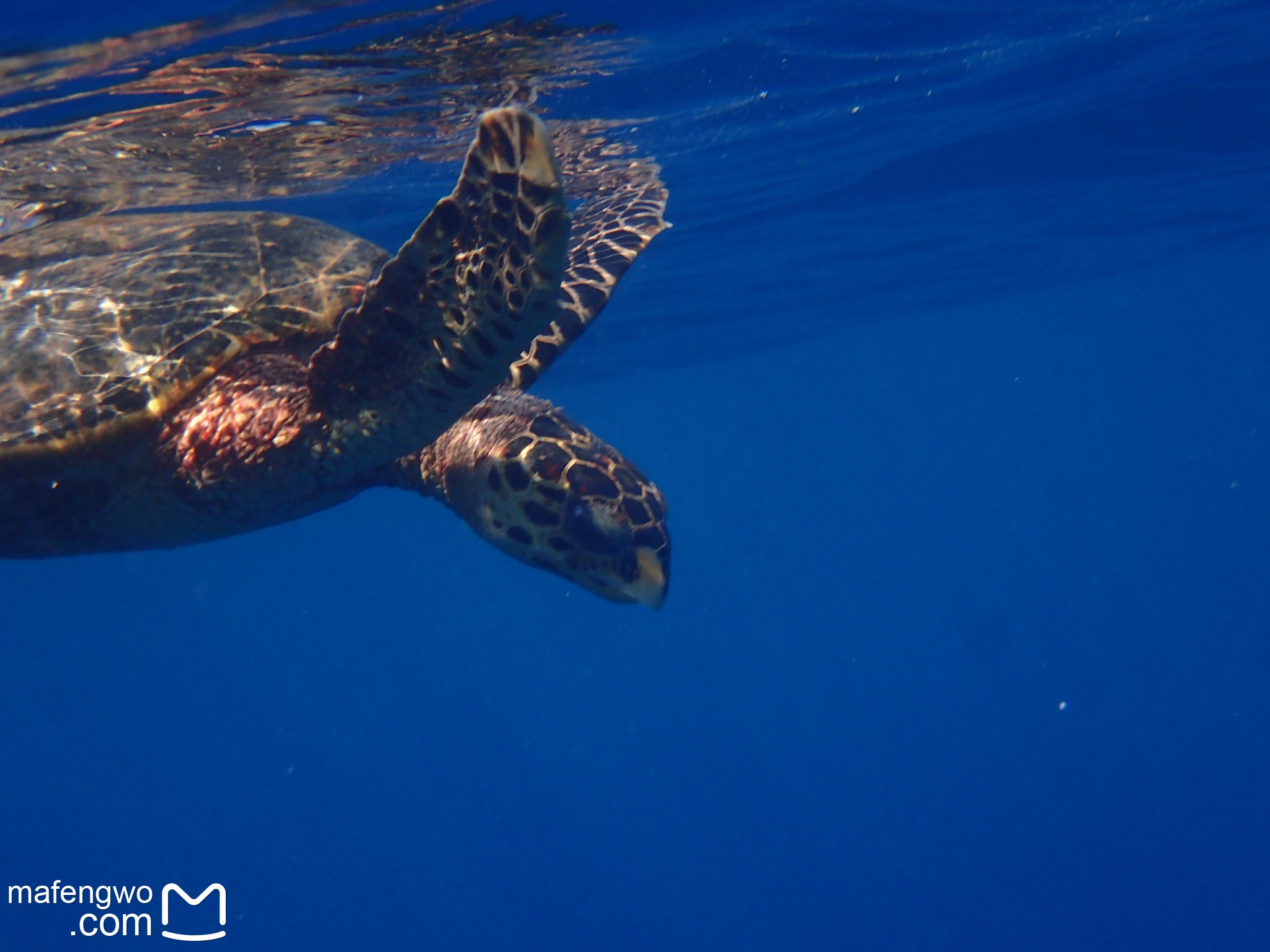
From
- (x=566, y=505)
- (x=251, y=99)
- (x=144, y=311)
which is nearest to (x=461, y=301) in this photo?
(x=566, y=505)

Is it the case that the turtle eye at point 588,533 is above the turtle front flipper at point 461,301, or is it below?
below

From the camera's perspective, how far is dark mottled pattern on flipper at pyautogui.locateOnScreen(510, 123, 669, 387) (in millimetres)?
5738

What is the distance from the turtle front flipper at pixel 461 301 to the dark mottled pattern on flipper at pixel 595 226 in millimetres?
Answer: 414

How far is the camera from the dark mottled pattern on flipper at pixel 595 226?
18.8 feet

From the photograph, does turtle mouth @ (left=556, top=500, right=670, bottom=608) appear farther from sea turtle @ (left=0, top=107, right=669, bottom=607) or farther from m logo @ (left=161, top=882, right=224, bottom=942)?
m logo @ (left=161, top=882, right=224, bottom=942)

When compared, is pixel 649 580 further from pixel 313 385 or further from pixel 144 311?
pixel 144 311

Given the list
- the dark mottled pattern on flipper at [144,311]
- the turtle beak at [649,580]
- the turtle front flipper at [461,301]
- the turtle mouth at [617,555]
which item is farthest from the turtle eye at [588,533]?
the dark mottled pattern on flipper at [144,311]

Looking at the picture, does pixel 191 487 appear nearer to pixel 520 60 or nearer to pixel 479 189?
pixel 479 189

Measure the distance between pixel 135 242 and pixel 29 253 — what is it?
31.6 inches

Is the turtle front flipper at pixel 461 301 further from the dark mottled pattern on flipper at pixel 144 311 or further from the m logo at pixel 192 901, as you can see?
the m logo at pixel 192 901

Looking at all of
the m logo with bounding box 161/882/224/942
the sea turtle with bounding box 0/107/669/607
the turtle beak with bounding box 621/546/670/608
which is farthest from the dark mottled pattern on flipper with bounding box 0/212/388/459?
the m logo with bounding box 161/882/224/942

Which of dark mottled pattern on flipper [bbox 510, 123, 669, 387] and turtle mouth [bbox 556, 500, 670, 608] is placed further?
dark mottled pattern on flipper [bbox 510, 123, 669, 387]

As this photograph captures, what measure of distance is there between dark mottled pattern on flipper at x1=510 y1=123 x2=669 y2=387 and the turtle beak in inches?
48.0

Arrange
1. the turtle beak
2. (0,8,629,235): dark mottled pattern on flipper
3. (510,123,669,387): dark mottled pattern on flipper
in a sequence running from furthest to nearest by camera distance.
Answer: (0,8,629,235): dark mottled pattern on flipper < (510,123,669,387): dark mottled pattern on flipper < the turtle beak
